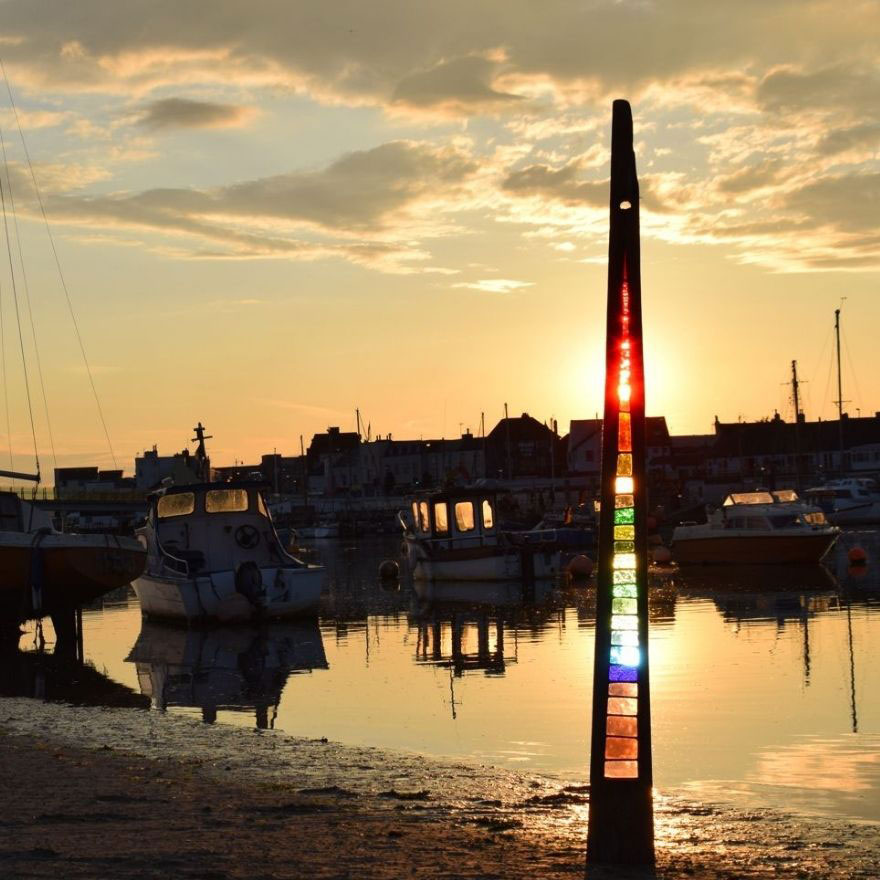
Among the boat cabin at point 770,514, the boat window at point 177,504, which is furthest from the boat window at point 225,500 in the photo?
the boat cabin at point 770,514

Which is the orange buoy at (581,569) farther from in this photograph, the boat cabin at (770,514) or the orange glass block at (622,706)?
the orange glass block at (622,706)

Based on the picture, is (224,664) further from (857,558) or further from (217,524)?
(857,558)

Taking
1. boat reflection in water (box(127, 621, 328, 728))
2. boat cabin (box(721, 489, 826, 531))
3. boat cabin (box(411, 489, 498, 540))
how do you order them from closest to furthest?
1. boat reflection in water (box(127, 621, 328, 728))
2. boat cabin (box(411, 489, 498, 540))
3. boat cabin (box(721, 489, 826, 531))

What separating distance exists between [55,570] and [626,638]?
2702cm

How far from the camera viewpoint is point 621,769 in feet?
36.7

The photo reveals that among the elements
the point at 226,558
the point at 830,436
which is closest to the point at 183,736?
the point at 226,558

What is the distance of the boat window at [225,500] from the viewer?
42.1m

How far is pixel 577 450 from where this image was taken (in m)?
162

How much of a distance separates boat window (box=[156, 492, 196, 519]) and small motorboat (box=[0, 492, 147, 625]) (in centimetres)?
476

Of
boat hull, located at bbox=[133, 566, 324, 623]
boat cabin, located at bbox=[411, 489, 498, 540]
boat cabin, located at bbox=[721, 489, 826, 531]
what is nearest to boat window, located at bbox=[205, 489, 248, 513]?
boat hull, located at bbox=[133, 566, 324, 623]

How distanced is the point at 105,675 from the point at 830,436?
153512 millimetres

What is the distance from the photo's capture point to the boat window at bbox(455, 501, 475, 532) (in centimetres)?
5525

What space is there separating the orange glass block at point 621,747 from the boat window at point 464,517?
144 ft

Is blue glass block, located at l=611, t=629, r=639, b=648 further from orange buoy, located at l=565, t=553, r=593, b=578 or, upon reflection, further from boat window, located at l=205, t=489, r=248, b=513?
orange buoy, located at l=565, t=553, r=593, b=578
